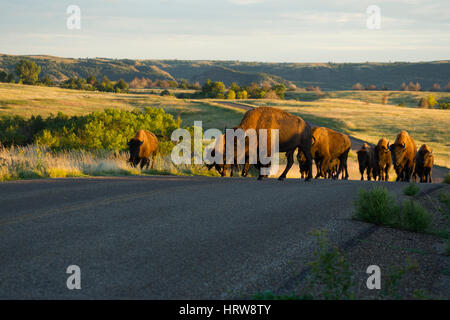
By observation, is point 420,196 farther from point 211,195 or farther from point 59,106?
point 59,106

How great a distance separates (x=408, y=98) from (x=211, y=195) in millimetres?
118988

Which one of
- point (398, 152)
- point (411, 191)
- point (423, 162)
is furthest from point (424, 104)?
point (411, 191)

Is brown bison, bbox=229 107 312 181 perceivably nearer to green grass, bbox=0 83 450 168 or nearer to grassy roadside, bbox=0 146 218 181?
grassy roadside, bbox=0 146 218 181

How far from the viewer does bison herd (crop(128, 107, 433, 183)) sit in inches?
561

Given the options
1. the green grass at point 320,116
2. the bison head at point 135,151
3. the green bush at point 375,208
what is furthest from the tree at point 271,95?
the green bush at point 375,208

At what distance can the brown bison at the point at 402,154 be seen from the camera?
21.4m

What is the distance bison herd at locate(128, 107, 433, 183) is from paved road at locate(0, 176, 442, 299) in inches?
131

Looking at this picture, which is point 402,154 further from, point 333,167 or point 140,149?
point 140,149

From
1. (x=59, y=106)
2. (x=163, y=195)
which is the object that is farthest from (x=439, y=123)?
(x=163, y=195)

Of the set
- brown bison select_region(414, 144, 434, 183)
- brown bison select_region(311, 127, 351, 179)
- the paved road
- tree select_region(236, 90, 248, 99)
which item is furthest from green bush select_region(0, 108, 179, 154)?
tree select_region(236, 90, 248, 99)

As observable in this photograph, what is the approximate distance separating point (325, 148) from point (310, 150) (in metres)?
6.01

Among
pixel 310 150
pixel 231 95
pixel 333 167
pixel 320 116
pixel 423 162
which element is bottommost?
pixel 333 167

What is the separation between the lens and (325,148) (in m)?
21.4

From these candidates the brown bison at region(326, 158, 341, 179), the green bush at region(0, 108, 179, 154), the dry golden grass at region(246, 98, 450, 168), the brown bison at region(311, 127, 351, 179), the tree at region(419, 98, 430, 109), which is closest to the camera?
the brown bison at region(311, 127, 351, 179)
